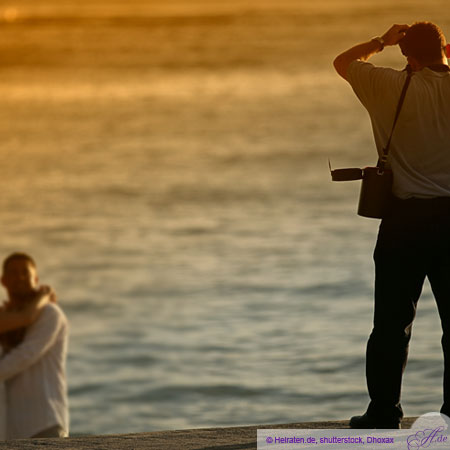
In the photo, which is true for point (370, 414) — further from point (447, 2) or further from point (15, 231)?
point (447, 2)

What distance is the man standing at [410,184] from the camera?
6629mm

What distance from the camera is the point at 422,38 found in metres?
6.64

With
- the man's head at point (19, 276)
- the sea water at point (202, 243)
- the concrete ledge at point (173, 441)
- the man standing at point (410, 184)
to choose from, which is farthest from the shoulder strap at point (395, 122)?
the sea water at point (202, 243)

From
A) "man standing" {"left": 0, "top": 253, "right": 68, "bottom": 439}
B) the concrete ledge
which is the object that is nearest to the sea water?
"man standing" {"left": 0, "top": 253, "right": 68, "bottom": 439}

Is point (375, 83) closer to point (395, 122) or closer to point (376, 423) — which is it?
point (395, 122)

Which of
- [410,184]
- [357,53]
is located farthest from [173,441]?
[357,53]

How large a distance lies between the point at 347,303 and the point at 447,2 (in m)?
76.9

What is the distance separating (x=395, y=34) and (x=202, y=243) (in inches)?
830

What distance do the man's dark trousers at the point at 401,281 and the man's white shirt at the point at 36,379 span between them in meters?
2.48

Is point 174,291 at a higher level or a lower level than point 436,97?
lower

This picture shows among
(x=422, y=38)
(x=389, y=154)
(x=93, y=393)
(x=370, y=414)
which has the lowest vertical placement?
(x=93, y=393)

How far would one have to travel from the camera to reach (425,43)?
6.65m

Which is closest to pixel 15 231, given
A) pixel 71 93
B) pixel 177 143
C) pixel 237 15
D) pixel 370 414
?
pixel 177 143

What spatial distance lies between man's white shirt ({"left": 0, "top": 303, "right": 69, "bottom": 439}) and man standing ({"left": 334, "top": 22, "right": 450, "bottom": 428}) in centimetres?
253
